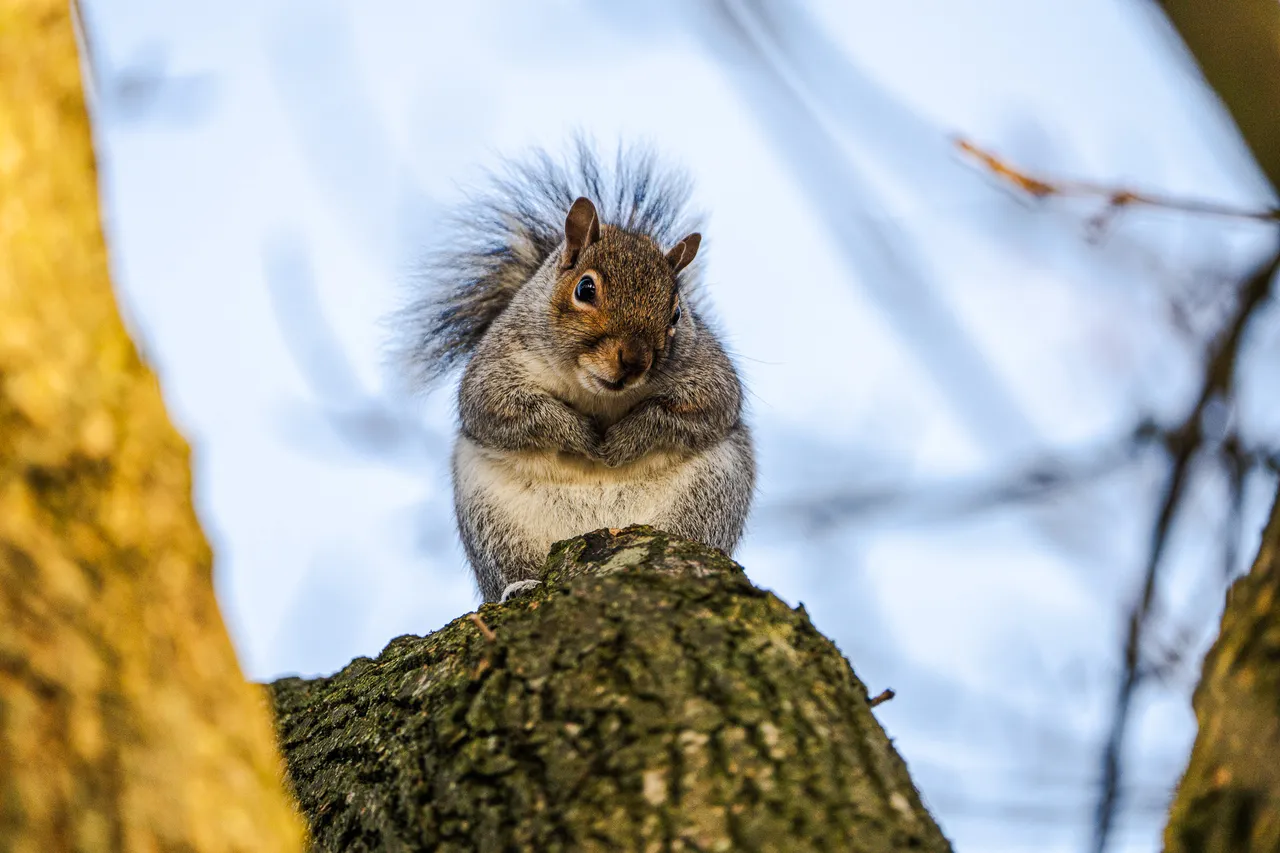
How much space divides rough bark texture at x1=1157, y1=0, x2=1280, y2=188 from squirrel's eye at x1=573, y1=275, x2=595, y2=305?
2.41 metres

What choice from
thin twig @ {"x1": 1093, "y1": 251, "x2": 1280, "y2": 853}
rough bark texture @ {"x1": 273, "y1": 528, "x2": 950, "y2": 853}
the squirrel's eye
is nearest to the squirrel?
the squirrel's eye

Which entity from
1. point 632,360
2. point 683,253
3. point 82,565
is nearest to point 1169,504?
point 82,565

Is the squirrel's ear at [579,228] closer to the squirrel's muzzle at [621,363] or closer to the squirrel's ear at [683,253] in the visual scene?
the squirrel's ear at [683,253]

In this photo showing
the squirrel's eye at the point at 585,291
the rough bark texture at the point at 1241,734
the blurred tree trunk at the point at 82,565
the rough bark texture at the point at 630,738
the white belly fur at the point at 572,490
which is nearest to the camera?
the blurred tree trunk at the point at 82,565

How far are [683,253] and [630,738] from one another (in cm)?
262

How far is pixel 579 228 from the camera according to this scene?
3928 mm

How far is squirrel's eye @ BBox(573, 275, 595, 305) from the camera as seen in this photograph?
3.70m

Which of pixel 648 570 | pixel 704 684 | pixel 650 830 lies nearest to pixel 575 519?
pixel 648 570

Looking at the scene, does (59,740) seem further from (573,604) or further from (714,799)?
(573,604)

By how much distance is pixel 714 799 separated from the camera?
150cm

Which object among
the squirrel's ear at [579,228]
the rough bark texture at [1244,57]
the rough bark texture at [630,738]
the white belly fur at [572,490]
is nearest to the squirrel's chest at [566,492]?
the white belly fur at [572,490]

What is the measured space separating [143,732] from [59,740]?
2.8 inches

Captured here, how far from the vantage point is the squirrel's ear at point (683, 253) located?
13.0 feet

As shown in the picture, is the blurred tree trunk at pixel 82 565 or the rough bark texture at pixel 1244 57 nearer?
the blurred tree trunk at pixel 82 565
